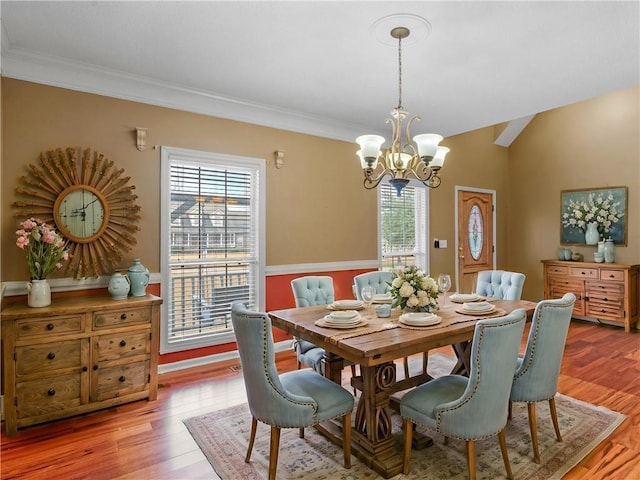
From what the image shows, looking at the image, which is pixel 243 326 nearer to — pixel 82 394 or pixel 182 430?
pixel 182 430

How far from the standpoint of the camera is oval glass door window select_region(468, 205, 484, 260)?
20.7 feet

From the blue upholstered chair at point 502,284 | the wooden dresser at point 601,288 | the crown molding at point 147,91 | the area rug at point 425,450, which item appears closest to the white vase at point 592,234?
the wooden dresser at point 601,288

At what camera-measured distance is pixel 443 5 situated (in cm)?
229

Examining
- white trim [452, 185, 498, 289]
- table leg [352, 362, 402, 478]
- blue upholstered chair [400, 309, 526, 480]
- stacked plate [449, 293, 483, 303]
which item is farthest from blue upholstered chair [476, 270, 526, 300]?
white trim [452, 185, 498, 289]

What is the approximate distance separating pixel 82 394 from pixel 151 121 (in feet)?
7.74

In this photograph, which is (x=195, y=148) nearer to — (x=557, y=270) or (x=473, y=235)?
(x=473, y=235)

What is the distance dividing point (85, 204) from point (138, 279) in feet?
2.49

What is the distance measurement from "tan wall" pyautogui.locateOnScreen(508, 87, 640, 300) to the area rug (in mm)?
3902

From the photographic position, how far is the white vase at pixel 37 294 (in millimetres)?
2775

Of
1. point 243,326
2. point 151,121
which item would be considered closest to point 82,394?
point 243,326

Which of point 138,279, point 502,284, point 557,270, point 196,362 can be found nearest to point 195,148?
point 138,279

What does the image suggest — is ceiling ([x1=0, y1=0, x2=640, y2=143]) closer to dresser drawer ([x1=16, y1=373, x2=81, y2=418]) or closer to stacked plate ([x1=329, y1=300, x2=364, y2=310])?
stacked plate ([x1=329, y1=300, x2=364, y2=310])

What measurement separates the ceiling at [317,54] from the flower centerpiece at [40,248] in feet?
4.04

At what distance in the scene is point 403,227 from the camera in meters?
5.52
